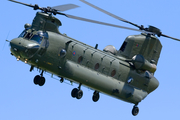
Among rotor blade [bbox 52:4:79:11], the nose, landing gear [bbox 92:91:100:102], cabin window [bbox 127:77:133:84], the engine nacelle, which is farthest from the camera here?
cabin window [bbox 127:77:133:84]

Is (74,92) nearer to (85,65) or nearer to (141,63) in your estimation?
(85,65)

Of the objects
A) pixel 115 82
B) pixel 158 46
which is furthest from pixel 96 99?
pixel 158 46

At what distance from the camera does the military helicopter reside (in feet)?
92.5

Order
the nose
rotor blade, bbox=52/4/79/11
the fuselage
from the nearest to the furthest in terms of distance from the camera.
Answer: the nose < the fuselage < rotor blade, bbox=52/4/79/11

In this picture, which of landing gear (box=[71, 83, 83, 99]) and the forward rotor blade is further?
landing gear (box=[71, 83, 83, 99])

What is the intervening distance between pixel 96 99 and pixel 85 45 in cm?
468

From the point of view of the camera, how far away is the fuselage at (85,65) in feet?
91.8

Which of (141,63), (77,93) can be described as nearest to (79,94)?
(77,93)

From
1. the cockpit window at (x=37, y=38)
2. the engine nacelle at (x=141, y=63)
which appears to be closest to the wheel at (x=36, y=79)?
the cockpit window at (x=37, y=38)

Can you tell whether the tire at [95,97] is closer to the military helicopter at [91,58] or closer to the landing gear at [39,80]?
the military helicopter at [91,58]

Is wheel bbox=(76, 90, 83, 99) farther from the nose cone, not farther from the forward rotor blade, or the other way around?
the nose cone

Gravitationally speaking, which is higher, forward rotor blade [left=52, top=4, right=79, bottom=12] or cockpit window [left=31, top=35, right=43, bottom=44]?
forward rotor blade [left=52, top=4, right=79, bottom=12]

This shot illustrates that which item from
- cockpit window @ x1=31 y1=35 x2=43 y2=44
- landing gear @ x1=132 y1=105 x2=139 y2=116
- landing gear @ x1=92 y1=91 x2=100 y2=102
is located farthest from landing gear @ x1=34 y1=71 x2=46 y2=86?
landing gear @ x1=132 y1=105 x2=139 y2=116

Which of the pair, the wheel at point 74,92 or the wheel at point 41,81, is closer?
the wheel at point 74,92
